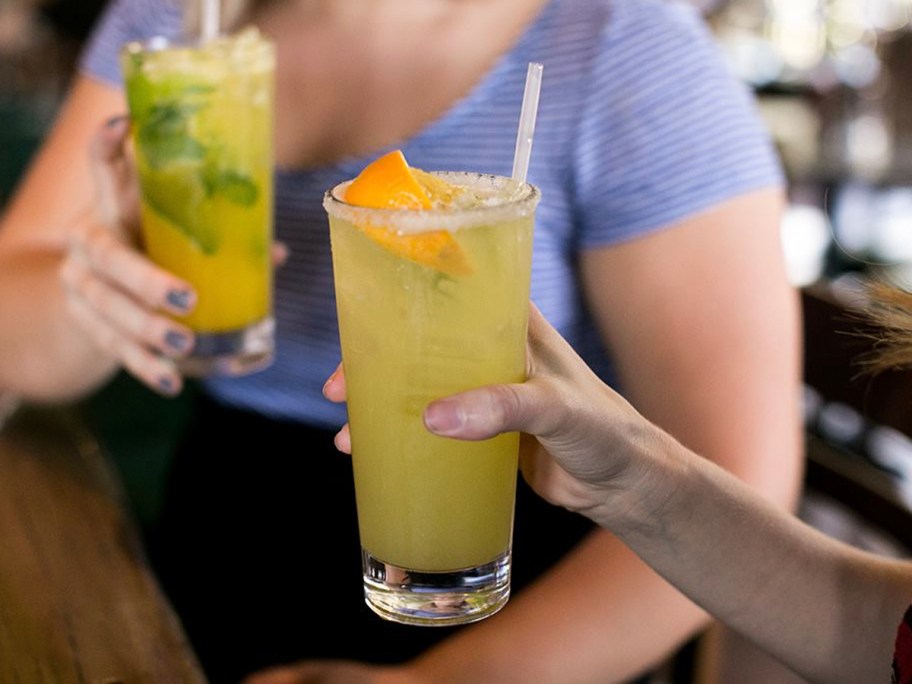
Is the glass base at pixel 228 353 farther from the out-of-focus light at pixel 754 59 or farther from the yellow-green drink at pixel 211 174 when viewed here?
the out-of-focus light at pixel 754 59

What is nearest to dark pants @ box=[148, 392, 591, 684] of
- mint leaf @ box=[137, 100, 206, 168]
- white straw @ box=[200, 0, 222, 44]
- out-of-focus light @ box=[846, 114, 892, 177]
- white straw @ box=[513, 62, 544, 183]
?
mint leaf @ box=[137, 100, 206, 168]

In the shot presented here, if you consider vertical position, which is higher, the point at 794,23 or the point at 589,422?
the point at 589,422

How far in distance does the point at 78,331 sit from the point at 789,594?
1.16m

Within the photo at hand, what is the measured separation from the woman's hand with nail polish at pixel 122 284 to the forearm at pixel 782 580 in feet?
2.32

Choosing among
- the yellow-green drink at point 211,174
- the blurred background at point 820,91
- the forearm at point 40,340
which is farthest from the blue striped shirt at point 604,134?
the blurred background at point 820,91

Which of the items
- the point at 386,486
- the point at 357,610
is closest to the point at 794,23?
the point at 357,610

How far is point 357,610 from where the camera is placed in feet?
5.03

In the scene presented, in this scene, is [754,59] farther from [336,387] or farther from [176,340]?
[336,387]

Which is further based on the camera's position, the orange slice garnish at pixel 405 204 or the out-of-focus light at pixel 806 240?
the out-of-focus light at pixel 806 240

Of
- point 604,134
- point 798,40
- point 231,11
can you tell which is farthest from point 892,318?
point 798,40

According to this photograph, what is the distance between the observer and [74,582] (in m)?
1.25

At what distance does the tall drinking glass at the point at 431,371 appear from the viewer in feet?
2.41

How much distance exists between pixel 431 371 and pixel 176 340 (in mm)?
728

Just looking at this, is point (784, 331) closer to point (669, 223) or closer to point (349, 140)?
point (669, 223)
